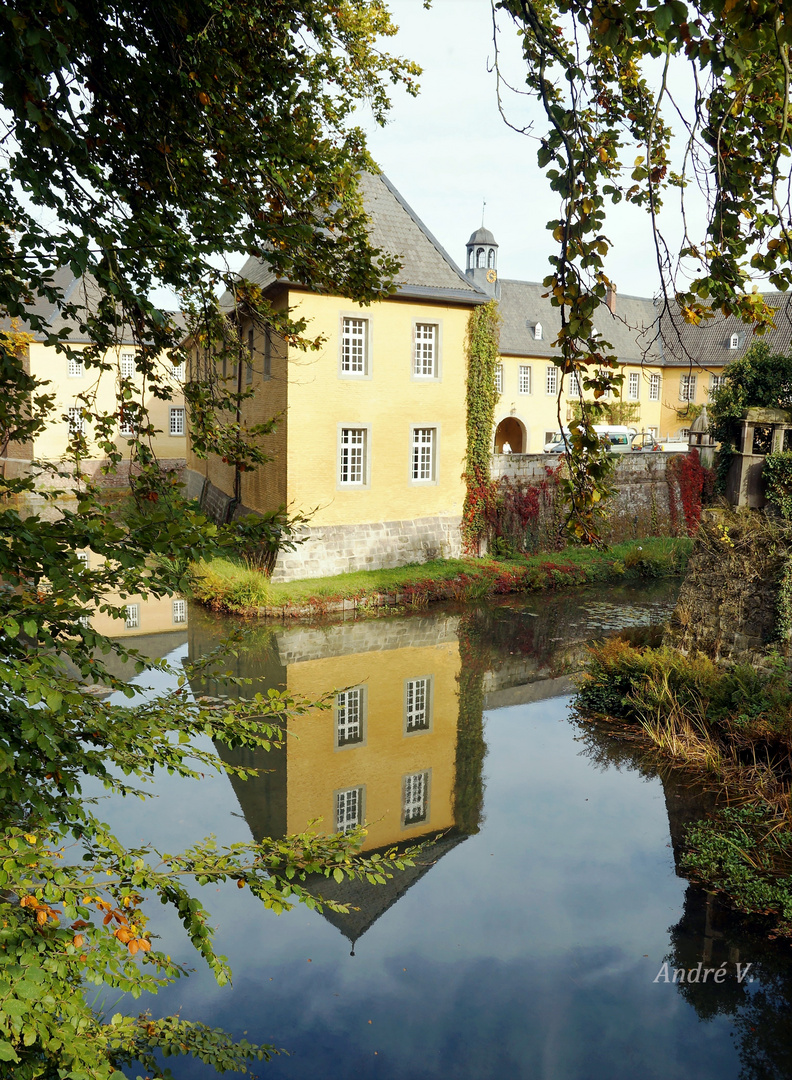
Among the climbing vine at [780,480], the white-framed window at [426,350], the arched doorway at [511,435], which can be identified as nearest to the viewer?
the climbing vine at [780,480]

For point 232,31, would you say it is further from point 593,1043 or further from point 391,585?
point 391,585

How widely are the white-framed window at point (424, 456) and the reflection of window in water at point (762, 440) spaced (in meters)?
9.60

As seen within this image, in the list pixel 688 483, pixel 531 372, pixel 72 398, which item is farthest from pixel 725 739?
pixel 531 372

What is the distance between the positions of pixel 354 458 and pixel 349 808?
1092 cm

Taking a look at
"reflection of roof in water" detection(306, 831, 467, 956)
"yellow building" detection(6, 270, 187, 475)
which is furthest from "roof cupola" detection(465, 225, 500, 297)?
"reflection of roof in water" detection(306, 831, 467, 956)

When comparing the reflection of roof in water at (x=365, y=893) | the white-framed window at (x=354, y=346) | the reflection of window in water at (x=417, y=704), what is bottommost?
the reflection of roof in water at (x=365, y=893)

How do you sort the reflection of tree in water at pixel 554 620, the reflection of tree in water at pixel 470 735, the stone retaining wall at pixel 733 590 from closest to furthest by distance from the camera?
the reflection of tree in water at pixel 470 735 → the stone retaining wall at pixel 733 590 → the reflection of tree in water at pixel 554 620

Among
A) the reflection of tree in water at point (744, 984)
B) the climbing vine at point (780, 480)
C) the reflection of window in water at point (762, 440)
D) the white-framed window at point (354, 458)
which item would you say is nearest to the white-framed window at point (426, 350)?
the white-framed window at point (354, 458)

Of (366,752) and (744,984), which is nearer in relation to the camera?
(744,984)

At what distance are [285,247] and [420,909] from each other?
5.61 metres

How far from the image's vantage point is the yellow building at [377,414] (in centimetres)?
1734

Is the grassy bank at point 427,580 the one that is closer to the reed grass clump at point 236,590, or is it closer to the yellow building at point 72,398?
the reed grass clump at point 236,590

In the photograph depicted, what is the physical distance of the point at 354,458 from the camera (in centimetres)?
1830

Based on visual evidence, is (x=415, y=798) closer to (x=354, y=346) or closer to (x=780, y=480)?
(x=780, y=480)
